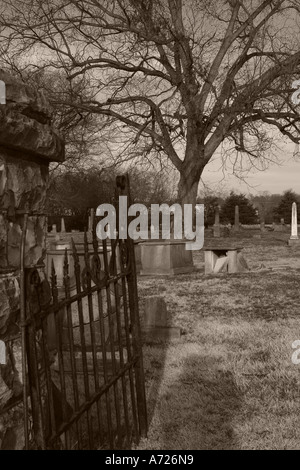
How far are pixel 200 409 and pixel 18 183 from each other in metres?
2.54

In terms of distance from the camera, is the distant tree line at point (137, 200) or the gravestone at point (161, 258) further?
the distant tree line at point (137, 200)

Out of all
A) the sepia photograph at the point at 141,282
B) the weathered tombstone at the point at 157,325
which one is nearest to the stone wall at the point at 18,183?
the sepia photograph at the point at 141,282

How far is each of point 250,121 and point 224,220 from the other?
25.2 metres

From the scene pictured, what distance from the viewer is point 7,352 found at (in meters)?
2.37

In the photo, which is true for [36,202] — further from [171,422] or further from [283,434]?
[283,434]

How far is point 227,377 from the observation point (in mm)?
5055

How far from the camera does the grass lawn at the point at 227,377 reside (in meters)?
3.79

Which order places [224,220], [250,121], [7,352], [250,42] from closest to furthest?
1. [7,352]
2. [250,42]
3. [250,121]
4. [224,220]

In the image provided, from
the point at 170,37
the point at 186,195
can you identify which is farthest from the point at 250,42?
the point at 186,195

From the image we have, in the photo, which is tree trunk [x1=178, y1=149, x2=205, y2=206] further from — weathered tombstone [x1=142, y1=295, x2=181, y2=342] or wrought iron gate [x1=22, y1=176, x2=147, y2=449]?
wrought iron gate [x1=22, y1=176, x2=147, y2=449]

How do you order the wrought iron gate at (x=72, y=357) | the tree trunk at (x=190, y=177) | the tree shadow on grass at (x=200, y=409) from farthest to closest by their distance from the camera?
the tree trunk at (x=190, y=177) < the tree shadow on grass at (x=200, y=409) < the wrought iron gate at (x=72, y=357)

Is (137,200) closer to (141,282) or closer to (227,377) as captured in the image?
(141,282)

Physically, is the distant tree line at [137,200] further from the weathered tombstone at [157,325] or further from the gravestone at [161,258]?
the weathered tombstone at [157,325]

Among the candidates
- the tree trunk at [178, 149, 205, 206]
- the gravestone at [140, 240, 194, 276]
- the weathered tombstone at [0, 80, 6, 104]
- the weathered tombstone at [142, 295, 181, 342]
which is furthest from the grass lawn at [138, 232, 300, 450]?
the tree trunk at [178, 149, 205, 206]
